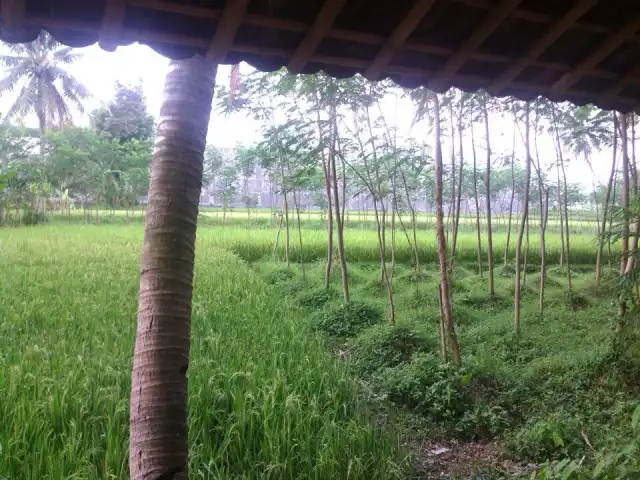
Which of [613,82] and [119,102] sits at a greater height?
[119,102]

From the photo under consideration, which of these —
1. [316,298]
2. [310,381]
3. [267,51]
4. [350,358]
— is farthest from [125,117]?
[267,51]

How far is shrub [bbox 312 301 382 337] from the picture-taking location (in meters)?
6.27

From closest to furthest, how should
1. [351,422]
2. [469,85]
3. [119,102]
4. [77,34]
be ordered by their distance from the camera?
[77,34] < [469,85] < [351,422] < [119,102]

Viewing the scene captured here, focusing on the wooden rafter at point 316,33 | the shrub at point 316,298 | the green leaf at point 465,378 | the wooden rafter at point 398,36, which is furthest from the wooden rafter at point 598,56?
the shrub at point 316,298

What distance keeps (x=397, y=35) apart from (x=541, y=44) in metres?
0.66

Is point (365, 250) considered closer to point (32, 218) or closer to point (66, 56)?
point (32, 218)

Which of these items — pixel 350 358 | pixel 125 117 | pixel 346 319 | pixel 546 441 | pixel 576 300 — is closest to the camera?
pixel 546 441

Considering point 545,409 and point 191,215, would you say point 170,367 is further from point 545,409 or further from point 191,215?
point 545,409

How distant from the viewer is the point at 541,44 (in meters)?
2.00

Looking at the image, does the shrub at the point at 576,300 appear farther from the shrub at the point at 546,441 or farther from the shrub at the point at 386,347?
the shrub at the point at 546,441

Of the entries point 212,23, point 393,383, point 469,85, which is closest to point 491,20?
point 469,85

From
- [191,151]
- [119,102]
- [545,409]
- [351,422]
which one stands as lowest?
[545,409]

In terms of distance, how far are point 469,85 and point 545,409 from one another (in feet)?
9.62

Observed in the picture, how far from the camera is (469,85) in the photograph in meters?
2.33
